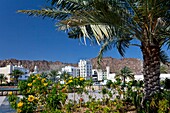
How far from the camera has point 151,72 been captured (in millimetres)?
5250

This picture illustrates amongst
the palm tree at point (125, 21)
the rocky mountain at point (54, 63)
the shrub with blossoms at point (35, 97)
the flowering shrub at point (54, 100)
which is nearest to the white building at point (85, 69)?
the rocky mountain at point (54, 63)

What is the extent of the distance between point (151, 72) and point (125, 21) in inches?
49.9

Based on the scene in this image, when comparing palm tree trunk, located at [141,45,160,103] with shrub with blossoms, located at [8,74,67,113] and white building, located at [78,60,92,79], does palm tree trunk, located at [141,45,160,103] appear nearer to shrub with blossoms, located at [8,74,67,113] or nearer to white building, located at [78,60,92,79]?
shrub with blossoms, located at [8,74,67,113]

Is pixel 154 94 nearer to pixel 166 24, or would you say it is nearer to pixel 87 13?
pixel 166 24

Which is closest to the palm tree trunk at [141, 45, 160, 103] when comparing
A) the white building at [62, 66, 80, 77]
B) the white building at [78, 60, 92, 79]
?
the white building at [62, 66, 80, 77]

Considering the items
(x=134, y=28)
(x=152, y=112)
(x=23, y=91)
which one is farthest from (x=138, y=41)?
(x=23, y=91)

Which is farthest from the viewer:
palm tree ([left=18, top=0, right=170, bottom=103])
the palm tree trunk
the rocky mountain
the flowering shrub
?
the rocky mountain

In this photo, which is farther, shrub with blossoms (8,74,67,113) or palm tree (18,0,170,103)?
palm tree (18,0,170,103)

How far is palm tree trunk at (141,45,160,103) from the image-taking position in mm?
5234

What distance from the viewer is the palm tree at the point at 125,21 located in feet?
14.6

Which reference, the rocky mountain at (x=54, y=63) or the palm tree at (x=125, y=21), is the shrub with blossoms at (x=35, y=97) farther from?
the rocky mountain at (x=54, y=63)

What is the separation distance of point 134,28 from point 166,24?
800mm

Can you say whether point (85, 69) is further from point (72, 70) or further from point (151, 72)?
point (151, 72)

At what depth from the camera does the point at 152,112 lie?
4590mm
